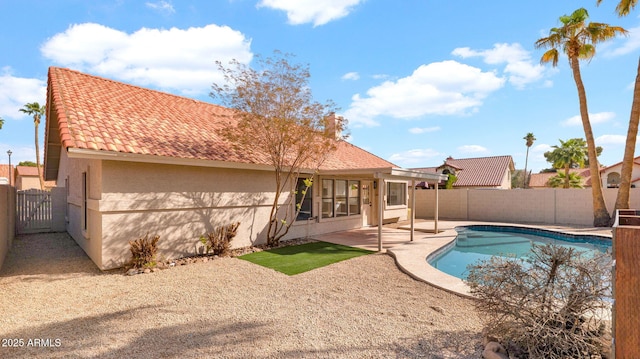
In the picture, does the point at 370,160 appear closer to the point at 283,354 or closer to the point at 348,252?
the point at 348,252

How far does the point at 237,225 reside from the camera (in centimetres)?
1045

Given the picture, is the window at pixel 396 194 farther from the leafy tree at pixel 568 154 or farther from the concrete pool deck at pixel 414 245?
the leafy tree at pixel 568 154

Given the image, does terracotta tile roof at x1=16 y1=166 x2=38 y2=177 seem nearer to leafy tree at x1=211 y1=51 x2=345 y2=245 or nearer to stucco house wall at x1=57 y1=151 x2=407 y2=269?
stucco house wall at x1=57 y1=151 x2=407 y2=269

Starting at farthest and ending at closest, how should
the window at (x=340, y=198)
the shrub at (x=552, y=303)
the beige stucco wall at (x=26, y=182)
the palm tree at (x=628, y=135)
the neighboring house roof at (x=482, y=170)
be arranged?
the beige stucco wall at (x=26, y=182)
the neighboring house roof at (x=482, y=170)
the palm tree at (x=628, y=135)
the window at (x=340, y=198)
the shrub at (x=552, y=303)

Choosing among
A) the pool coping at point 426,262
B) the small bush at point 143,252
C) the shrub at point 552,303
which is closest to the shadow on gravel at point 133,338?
the small bush at point 143,252

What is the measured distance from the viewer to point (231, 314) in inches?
214

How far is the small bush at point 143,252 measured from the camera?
8148 millimetres

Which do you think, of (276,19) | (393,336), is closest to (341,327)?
(393,336)

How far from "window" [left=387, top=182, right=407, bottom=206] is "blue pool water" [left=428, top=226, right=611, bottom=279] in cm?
354

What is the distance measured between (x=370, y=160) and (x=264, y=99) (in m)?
10.3

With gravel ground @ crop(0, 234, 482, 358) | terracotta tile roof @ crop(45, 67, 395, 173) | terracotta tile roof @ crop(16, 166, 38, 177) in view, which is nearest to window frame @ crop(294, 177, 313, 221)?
terracotta tile roof @ crop(45, 67, 395, 173)

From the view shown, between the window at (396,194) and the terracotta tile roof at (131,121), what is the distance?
4932mm

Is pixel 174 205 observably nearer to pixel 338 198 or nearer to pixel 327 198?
pixel 327 198

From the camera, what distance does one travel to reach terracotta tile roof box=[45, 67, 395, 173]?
8.31m
